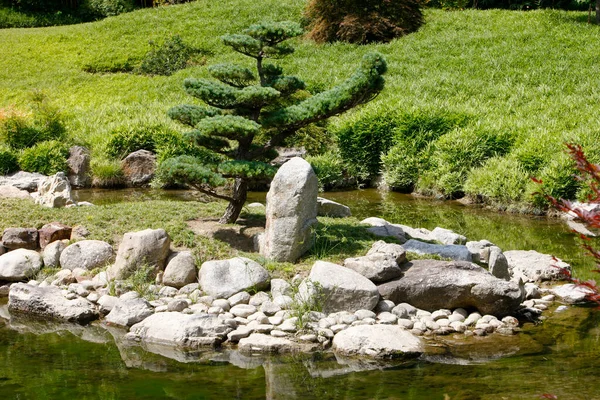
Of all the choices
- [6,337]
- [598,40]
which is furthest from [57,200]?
[598,40]

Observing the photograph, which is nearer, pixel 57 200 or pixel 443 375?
pixel 443 375

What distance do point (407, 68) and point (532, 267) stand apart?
13851 mm

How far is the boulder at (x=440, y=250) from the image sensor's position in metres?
8.80

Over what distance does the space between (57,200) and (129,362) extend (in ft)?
15.9

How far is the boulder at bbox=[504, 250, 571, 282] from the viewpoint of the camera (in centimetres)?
899

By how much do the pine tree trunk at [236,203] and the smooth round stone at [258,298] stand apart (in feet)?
6.01

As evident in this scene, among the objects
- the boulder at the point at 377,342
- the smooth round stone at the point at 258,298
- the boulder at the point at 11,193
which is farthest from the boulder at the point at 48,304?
the boulder at the point at 11,193

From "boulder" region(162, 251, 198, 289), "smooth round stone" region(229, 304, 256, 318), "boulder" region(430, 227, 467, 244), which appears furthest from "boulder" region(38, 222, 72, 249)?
"boulder" region(430, 227, 467, 244)

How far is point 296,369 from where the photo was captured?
6.14 meters

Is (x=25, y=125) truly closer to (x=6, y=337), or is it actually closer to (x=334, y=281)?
(x=6, y=337)

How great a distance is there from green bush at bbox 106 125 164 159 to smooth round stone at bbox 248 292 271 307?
9303 millimetres

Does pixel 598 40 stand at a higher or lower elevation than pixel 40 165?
higher

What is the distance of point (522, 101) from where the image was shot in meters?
18.2

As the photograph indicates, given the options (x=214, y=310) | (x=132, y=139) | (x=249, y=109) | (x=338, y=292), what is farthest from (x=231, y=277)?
(x=132, y=139)
